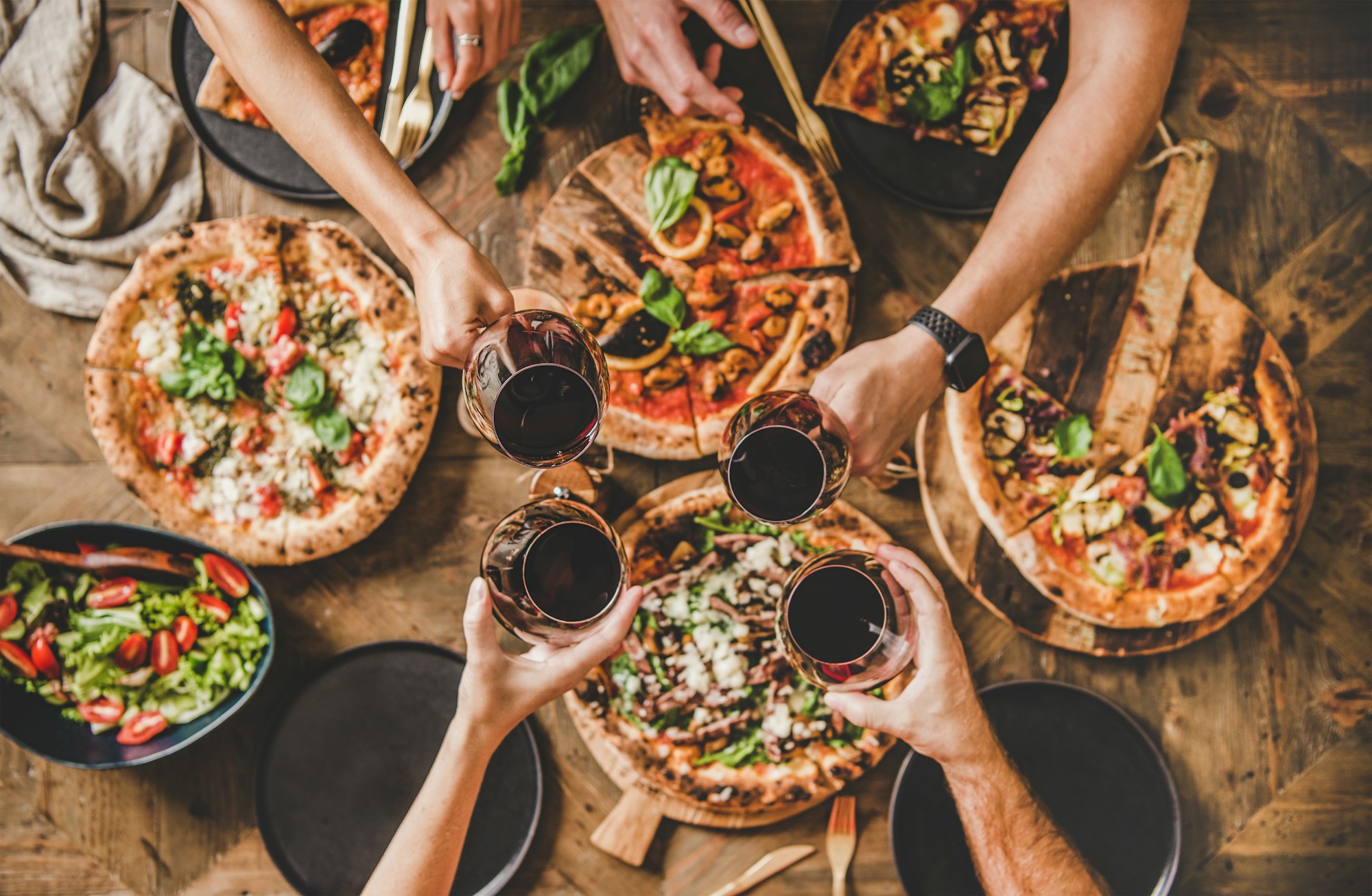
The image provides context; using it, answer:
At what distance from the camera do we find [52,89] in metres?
2.39

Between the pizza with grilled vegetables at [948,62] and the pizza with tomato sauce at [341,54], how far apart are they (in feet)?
4.40

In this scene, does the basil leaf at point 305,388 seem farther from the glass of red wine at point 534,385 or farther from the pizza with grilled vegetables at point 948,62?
the pizza with grilled vegetables at point 948,62

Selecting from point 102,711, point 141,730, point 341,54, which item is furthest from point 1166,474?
point 102,711

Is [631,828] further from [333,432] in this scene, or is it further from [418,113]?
[418,113]

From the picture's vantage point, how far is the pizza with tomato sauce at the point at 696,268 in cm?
223

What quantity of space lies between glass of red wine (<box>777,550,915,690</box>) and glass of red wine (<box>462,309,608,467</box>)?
66cm

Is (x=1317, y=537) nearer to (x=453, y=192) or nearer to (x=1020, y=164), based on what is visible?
(x=1020, y=164)

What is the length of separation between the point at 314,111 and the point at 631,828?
2.06m

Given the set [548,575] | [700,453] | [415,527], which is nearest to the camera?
[548,575]

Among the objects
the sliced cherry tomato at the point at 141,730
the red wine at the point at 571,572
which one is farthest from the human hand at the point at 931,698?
the sliced cherry tomato at the point at 141,730

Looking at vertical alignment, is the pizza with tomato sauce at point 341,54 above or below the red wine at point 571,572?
above

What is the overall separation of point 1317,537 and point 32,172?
417cm

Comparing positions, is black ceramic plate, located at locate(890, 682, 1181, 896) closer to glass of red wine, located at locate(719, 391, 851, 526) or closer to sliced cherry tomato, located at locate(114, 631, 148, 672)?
glass of red wine, located at locate(719, 391, 851, 526)

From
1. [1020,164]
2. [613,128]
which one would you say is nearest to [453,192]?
[613,128]
